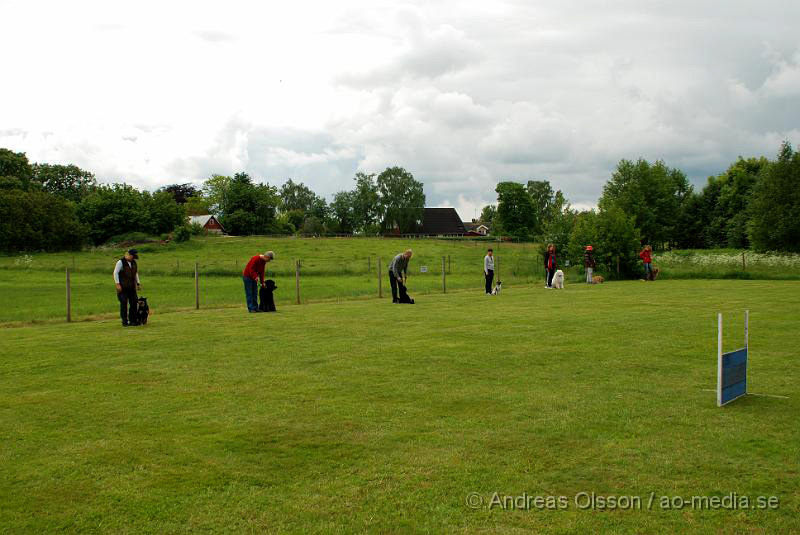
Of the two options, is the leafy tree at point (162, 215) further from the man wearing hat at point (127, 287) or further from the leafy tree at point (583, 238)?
the man wearing hat at point (127, 287)

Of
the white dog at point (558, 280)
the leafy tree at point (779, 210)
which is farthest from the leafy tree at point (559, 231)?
the leafy tree at point (779, 210)

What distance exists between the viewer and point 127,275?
54.8 feet

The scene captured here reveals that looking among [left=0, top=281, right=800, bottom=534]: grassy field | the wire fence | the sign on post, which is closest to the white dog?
the wire fence

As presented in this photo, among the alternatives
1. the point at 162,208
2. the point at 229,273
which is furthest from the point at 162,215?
the point at 229,273

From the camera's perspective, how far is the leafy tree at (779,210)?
5975 cm

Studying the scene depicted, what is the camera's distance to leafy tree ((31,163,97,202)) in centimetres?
11481

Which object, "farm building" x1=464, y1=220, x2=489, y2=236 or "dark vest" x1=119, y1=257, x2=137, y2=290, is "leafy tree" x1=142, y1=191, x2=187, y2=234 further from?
"farm building" x1=464, y1=220, x2=489, y2=236

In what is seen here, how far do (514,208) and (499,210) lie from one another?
250 cm

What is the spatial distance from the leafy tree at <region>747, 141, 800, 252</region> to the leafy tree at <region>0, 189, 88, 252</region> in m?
63.7

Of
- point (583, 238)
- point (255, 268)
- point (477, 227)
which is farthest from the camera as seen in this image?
point (477, 227)

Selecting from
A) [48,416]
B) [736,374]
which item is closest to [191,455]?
[48,416]

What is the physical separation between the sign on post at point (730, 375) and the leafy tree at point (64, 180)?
390ft

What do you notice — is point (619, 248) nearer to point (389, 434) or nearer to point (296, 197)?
point (389, 434)

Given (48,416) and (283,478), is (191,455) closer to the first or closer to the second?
(283,478)
